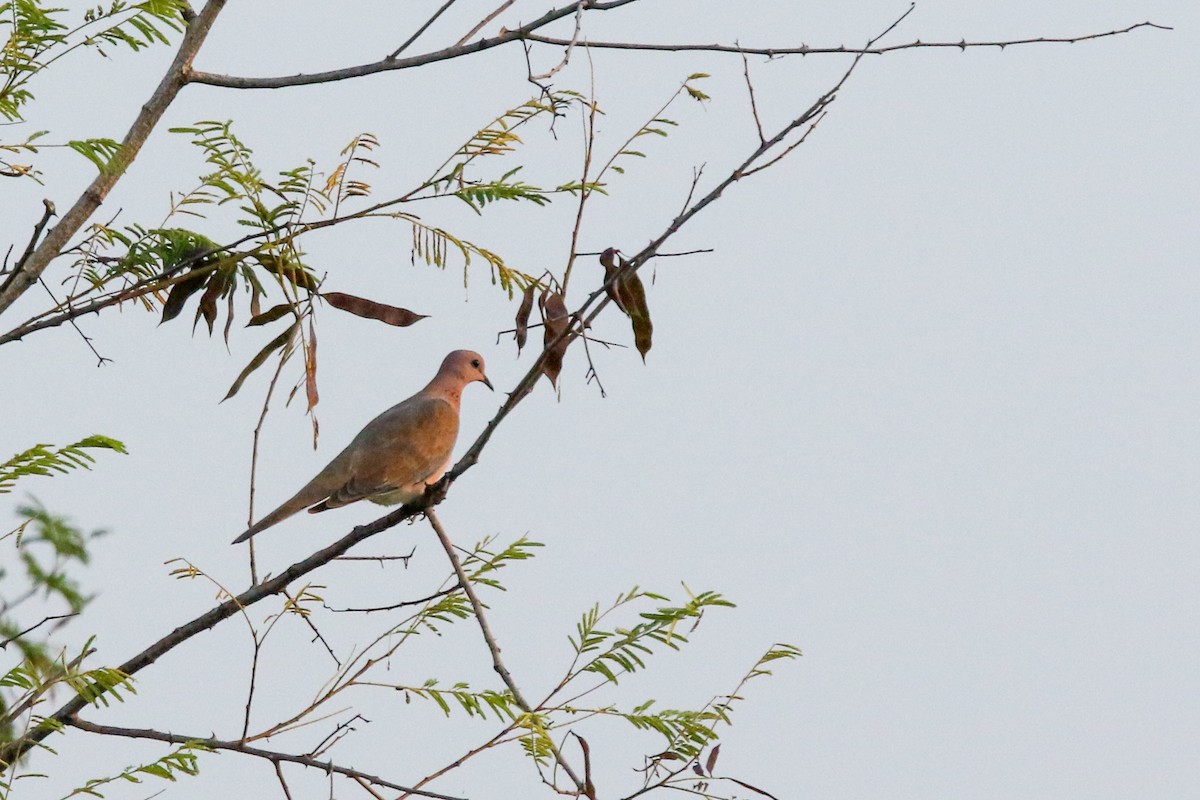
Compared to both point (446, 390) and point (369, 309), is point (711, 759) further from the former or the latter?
point (446, 390)

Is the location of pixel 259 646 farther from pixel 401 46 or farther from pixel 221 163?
pixel 401 46

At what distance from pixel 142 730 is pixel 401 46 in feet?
6.70

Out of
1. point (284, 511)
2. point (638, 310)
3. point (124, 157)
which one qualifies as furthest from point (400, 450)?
point (638, 310)

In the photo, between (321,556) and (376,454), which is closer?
(321,556)

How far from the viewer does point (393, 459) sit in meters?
6.23

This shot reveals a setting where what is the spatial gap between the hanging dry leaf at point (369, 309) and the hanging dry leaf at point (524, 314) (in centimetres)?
41

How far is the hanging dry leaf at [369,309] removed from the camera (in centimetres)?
393

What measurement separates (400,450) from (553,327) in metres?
2.92

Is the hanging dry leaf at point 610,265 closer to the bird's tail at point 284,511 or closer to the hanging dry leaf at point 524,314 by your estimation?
the hanging dry leaf at point 524,314

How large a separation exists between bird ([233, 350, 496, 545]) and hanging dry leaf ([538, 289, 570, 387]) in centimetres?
256

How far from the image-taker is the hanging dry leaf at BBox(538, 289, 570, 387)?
3416 millimetres

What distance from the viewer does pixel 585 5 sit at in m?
4.10

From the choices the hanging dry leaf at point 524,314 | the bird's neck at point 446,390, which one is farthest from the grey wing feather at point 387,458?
the hanging dry leaf at point 524,314

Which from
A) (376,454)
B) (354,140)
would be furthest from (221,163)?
(376,454)
